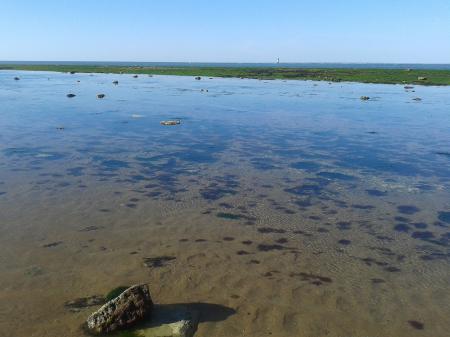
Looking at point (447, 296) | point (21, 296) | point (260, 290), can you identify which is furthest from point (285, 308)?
point (21, 296)

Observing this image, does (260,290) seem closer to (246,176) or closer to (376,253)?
(376,253)

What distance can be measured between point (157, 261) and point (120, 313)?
3.32 m

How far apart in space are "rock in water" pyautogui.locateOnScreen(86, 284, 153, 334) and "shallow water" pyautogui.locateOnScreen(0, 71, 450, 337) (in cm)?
48

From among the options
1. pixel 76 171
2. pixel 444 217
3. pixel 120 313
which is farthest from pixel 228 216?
pixel 76 171

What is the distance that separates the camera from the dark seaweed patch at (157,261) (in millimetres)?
12320

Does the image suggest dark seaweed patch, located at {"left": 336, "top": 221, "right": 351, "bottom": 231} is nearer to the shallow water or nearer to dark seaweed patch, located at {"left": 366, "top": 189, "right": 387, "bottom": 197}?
the shallow water

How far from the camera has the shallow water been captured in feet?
33.9

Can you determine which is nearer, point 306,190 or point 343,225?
point 343,225

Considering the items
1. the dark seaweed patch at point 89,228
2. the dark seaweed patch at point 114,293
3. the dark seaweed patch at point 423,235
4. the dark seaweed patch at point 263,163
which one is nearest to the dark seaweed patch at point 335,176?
the dark seaweed patch at point 263,163

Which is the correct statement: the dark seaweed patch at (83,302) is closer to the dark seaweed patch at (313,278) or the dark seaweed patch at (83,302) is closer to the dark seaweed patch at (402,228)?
the dark seaweed patch at (313,278)

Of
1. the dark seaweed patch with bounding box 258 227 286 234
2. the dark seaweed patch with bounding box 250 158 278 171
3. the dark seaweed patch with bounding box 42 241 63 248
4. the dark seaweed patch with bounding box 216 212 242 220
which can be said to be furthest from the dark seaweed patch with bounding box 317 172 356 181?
the dark seaweed patch with bounding box 42 241 63 248

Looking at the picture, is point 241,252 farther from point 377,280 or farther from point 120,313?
point 120,313

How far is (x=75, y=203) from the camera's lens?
55.7ft

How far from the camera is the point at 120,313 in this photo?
9.28 meters
